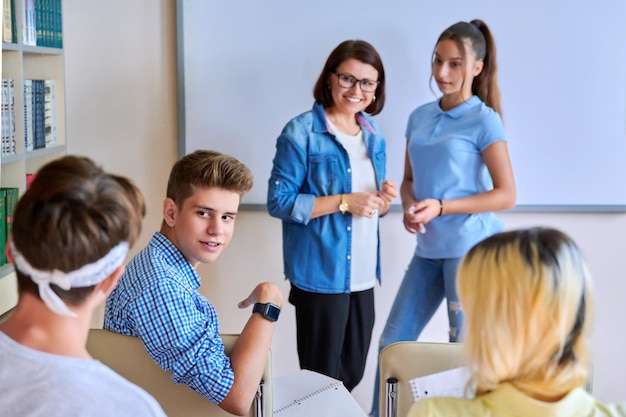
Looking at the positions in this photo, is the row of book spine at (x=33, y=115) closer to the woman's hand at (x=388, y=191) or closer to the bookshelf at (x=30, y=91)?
the bookshelf at (x=30, y=91)

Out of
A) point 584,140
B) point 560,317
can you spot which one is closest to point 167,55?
point 584,140

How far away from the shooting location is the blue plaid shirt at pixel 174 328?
5.38 ft

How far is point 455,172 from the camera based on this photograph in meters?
2.75

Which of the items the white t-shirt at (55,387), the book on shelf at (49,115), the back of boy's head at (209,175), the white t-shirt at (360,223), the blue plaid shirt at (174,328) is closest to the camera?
the white t-shirt at (55,387)

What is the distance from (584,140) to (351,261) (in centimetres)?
119

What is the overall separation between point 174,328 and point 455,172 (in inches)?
55.1

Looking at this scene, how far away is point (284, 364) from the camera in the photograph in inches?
139

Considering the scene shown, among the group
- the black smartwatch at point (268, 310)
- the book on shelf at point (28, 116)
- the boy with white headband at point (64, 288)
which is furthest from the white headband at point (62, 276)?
the book on shelf at point (28, 116)

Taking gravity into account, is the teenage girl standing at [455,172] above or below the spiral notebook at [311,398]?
above

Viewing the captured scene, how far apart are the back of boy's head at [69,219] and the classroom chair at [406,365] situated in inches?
32.0

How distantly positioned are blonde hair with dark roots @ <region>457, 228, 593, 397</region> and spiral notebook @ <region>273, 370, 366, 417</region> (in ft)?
2.35

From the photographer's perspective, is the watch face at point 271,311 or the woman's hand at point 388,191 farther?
the woman's hand at point 388,191

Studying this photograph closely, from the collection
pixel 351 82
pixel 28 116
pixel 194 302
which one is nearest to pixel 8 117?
pixel 28 116

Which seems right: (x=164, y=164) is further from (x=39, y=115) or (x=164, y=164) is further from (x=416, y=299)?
(x=416, y=299)
